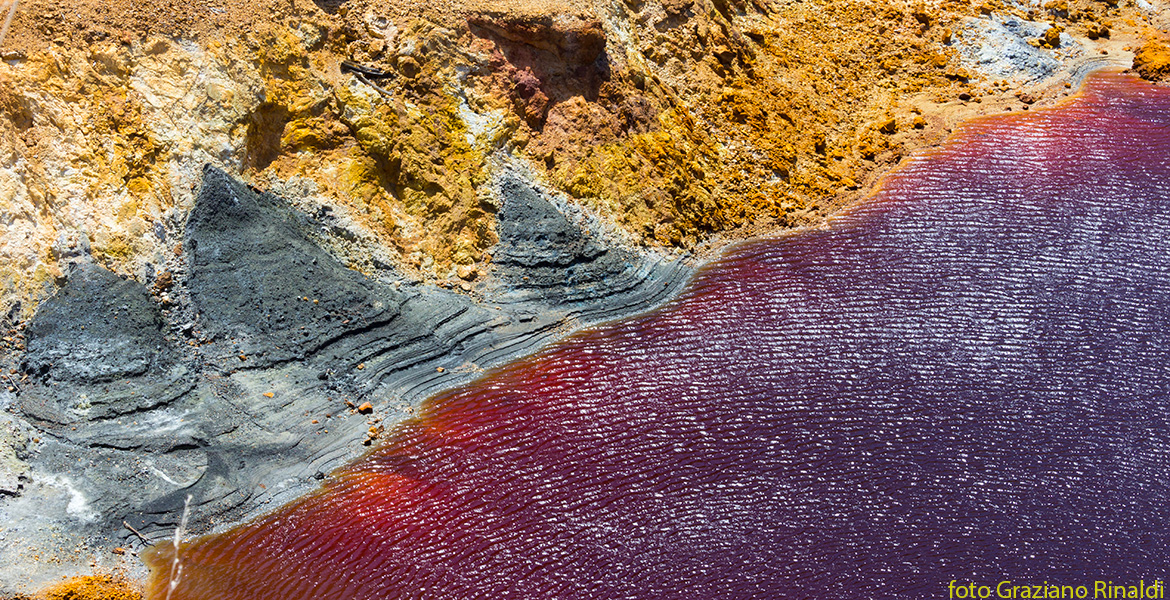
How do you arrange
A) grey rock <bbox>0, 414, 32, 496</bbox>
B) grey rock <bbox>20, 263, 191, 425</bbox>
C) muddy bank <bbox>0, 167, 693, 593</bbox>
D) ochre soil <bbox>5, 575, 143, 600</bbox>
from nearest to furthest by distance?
ochre soil <bbox>5, 575, 143, 600</bbox>, grey rock <bbox>0, 414, 32, 496</bbox>, muddy bank <bbox>0, 167, 693, 593</bbox>, grey rock <bbox>20, 263, 191, 425</bbox>

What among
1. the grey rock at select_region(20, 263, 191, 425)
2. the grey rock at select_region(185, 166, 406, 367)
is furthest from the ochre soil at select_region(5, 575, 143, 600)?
the grey rock at select_region(185, 166, 406, 367)

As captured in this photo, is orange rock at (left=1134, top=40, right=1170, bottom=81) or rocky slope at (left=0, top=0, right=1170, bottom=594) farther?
orange rock at (left=1134, top=40, right=1170, bottom=81)

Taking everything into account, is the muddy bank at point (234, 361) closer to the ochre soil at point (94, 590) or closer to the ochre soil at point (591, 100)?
the ochre soil at point (94, 590)

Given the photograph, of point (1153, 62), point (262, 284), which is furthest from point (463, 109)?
point (1153, 62)

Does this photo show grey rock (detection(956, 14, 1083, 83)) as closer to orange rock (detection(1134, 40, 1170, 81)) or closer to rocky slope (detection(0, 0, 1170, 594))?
orange rock (detection(1134, 40, 1170, 81))

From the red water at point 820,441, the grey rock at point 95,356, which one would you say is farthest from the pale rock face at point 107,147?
the red water at point 820,441
